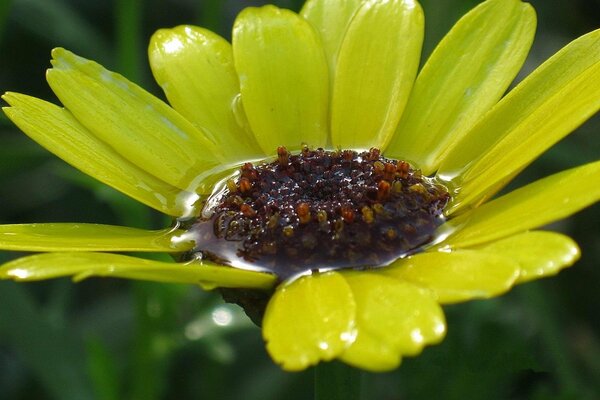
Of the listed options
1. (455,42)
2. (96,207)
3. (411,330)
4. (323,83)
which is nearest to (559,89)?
(455,42)

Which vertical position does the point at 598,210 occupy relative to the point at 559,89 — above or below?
above

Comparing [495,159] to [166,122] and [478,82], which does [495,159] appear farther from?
[166,122]

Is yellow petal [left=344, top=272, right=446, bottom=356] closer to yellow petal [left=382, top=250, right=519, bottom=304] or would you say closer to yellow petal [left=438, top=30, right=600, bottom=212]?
yellow petal [left=382, top=250, right=519, bottom=304]

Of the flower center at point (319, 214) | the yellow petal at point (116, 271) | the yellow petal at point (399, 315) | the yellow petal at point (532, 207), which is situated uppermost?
the flower center at point (319, 214)

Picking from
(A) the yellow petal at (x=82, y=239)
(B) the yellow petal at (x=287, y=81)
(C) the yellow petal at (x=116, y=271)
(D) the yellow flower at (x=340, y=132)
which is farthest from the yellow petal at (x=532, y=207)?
(B) the yellow petal at (x=287, y=81)

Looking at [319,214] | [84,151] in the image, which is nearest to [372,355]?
[319,214]

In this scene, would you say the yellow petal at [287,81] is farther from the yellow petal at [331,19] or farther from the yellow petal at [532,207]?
the yellow petal at [532,207]
